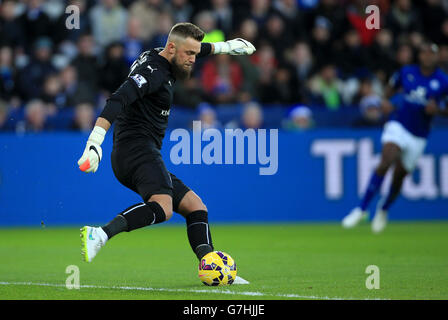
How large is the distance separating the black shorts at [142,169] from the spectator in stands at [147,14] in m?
9.47

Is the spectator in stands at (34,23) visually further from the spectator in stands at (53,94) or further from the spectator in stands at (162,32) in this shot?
the spectator in stands at (162,32)

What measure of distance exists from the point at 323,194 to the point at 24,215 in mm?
5027

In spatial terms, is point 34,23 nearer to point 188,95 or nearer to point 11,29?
point 11,29

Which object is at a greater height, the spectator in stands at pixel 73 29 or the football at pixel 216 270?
the spectator in stands at pixel 73 29

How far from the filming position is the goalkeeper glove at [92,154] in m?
6.41

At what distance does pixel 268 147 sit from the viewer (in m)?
14.6

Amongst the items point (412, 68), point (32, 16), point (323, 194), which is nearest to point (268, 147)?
point (323, 194)

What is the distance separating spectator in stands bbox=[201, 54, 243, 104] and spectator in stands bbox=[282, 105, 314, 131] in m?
1.21

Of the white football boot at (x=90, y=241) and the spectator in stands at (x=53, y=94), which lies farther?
the spectator in stands at (x=53, y=94)

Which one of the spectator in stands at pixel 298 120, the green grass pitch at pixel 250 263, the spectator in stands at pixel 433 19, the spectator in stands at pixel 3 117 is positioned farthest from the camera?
the spectator in stands at pixel 433 19

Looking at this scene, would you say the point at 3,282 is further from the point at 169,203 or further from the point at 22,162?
the point at 22,162

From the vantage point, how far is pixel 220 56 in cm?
1608

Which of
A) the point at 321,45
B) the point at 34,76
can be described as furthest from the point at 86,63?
the point at 321,45

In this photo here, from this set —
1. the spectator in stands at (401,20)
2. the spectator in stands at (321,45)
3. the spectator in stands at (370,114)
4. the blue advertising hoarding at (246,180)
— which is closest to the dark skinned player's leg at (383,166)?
the blue advertising hoarding at (246,180)
